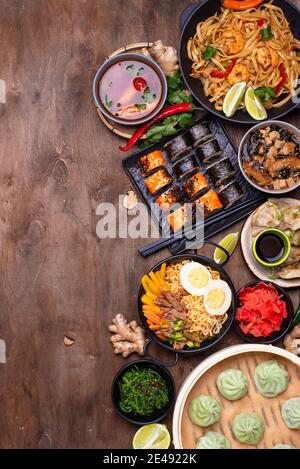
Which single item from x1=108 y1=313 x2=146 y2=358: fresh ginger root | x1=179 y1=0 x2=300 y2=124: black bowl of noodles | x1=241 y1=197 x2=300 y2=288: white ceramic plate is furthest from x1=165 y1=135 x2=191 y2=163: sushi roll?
x1=108 y1=313 x2=146 y2=358: fresh ginger root

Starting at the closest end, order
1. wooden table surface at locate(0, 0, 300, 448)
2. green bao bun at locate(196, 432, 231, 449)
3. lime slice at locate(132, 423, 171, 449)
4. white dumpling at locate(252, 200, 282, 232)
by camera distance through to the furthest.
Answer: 1. green bao bun at locate(196, 432, 231, 449)
2. lime slice at locate(132, 423, 171, 449)
3. white dumpling at locate(252, 200, 282, 232)
4. wooden table surface at locate(0, 0, 300, 448)

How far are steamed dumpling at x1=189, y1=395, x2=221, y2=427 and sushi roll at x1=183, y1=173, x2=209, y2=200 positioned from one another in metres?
1.46

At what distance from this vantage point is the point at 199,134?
456cm

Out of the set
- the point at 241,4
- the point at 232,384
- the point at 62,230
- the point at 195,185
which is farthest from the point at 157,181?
the point at 232,384

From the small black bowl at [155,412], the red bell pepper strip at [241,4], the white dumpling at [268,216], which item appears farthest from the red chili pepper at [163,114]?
the small black bowl at [155,412]

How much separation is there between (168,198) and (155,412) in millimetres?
1543

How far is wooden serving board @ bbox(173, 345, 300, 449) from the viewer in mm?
4219

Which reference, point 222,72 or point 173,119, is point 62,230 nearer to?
point 173,119

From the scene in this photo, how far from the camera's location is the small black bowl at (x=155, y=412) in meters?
4.32

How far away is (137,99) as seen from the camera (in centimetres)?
458

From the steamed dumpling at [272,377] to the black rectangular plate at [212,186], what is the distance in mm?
1024

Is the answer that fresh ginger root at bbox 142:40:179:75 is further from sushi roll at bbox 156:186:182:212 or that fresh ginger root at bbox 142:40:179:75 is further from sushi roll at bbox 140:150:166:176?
sushi roll at bbox 156:186:182:212

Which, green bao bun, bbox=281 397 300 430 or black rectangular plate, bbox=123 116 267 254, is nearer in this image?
green bao bun, bbox=281 397 300 430
